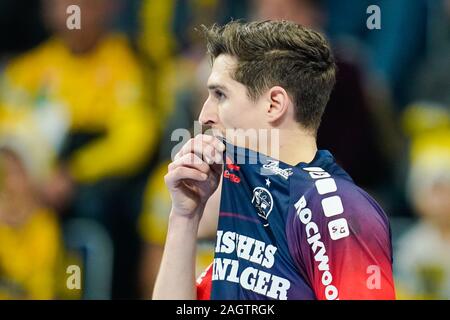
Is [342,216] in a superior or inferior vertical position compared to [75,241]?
superior

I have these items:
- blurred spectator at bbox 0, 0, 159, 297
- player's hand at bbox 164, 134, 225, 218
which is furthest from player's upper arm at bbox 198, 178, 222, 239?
blurred spectator at bbox 0, 0, 159, 297

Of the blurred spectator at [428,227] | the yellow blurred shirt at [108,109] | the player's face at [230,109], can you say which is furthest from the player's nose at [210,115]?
the yellow blurred shirt at [108,109]

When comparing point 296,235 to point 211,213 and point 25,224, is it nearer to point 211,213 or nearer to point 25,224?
point 211,213

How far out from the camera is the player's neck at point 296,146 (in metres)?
2.41

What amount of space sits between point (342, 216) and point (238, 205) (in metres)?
0.39

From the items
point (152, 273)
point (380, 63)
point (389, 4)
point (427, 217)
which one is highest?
point (389, 4)

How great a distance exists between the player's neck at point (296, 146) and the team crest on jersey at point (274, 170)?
0.03 meters

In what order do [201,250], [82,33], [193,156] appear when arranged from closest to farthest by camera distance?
1. [193,156]
2. [201,250]
3. [82,33]

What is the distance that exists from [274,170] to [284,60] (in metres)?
0.34

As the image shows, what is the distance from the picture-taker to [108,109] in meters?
4.74

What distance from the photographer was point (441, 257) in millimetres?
4301

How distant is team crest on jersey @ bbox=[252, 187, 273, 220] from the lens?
2355 mm

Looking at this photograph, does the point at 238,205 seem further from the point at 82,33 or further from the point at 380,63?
the point at 82,33
